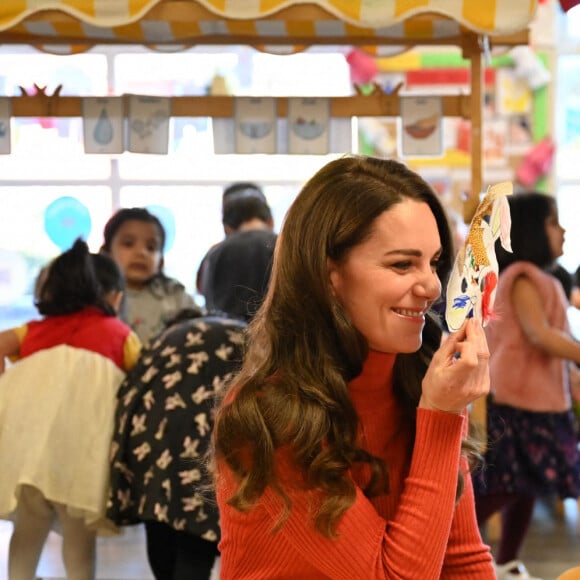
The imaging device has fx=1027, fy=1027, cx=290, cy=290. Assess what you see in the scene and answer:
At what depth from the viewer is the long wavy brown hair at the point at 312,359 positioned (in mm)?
1446

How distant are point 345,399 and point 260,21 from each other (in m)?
2.22

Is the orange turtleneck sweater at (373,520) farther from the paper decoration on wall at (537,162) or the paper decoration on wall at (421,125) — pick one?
the paper decoration on wall at (537,162)

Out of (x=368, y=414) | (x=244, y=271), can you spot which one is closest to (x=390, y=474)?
(x=368, y=414)

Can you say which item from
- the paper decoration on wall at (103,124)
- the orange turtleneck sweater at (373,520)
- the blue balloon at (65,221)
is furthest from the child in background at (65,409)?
the orange turtleneck sweater at (373,520)

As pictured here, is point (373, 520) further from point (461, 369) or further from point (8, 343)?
point (8, 343)

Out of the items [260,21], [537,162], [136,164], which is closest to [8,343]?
[260,21]

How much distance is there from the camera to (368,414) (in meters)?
1.61

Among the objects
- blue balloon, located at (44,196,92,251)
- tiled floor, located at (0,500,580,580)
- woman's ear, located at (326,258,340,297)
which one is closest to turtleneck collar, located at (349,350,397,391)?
woman's ear, located at (326,258,340,297)

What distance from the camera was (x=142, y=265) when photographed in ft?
13.4

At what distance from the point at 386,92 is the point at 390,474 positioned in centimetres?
247

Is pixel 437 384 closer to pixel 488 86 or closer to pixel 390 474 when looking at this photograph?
pixel 390 474

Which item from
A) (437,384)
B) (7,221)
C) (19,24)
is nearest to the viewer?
(437,384)

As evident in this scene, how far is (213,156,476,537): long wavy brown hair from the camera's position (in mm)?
1446

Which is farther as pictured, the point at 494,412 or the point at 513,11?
the point at 494,412
